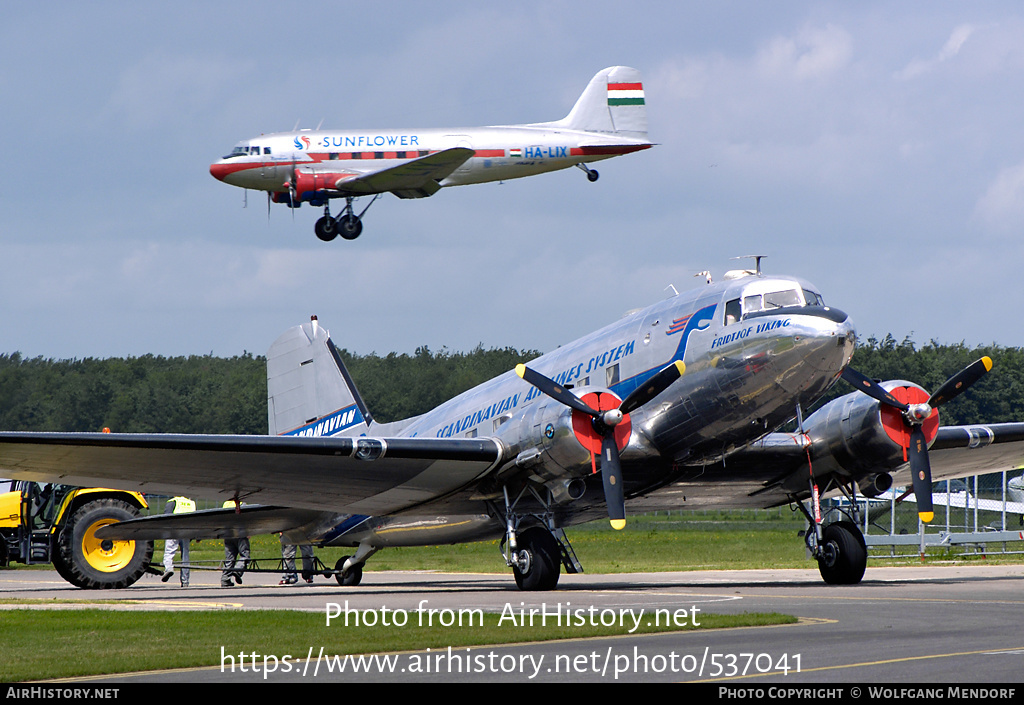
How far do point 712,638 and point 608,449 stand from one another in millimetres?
7490

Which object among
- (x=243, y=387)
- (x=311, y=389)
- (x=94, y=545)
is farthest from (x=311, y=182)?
(x=243, y=387)

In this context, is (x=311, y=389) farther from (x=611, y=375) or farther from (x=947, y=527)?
(x=947, y=527)

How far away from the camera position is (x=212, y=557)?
147 ft

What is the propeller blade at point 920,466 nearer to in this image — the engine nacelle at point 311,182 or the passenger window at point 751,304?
the passenger window at point 751,304

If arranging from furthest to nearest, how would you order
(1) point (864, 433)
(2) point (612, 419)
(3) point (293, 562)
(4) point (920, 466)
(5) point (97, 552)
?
(3) point (293, 562) → (5) point (97, 552) → (1) point (864, 433) → (4) point (920, 466) → (2) point (612, 419)

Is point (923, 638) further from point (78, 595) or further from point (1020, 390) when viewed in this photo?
point (1020, 390)

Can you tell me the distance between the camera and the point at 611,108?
33.8 m

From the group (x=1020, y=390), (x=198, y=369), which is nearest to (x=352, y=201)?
(x=1020, y=390)

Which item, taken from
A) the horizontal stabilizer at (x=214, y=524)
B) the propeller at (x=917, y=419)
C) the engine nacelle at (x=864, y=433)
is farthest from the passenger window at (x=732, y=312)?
the horizontal stabilizer at (x=214, y=524)

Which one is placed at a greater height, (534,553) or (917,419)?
(917,419)

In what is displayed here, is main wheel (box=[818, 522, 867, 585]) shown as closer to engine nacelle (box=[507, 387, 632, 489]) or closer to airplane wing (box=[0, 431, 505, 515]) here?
engine nacelle (box=[507, 387, 632, 489])

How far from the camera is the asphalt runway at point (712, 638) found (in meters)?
9.11

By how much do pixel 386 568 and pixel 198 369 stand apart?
382 feet

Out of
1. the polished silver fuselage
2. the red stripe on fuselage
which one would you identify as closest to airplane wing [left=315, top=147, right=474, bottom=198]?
the red stripe on fuselage
